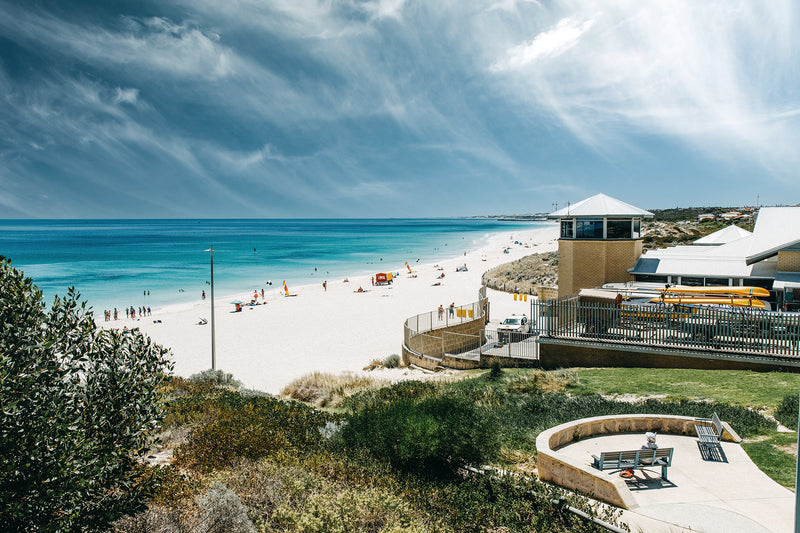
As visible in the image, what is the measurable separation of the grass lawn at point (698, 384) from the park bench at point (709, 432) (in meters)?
2.16

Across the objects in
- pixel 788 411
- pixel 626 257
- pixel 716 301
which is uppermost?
pixel 626 257

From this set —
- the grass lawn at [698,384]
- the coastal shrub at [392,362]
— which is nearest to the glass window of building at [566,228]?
the grass lawn at [698,384]

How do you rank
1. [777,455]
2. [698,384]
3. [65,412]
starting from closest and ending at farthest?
[65,412]
[777,455]
[698,384]

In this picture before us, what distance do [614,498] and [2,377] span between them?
267 inches

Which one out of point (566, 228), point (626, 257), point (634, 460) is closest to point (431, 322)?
point (566, 228)

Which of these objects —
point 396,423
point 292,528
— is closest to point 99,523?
point 292,528

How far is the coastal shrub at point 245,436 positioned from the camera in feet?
24.4

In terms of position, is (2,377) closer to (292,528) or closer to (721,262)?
(292,528)

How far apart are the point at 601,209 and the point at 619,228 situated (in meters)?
1.13

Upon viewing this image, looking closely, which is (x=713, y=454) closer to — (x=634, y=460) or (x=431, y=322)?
(x=634, y=460)

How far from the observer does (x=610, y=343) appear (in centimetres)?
1493

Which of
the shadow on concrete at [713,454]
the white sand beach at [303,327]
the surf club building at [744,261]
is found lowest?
the white sand beach at [303,327]

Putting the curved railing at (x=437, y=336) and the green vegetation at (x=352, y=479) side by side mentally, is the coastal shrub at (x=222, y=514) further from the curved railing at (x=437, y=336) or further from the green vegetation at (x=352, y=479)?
the curved railing at (x=437, y=336)

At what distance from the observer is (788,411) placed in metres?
9.35
